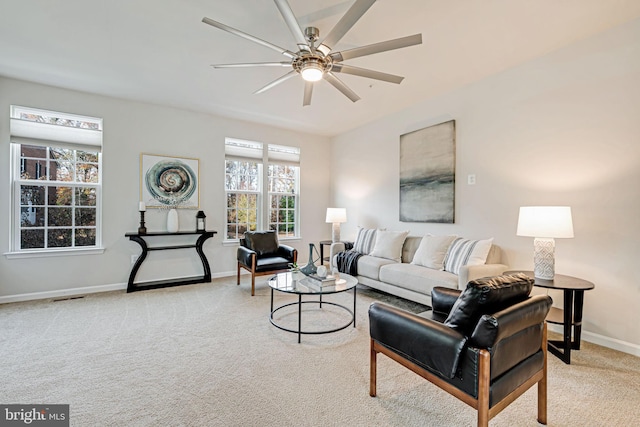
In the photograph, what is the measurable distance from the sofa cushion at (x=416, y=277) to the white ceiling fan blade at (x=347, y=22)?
2.48 metres

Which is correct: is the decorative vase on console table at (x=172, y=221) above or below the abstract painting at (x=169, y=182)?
below

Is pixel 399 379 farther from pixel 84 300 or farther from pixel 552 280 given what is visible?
pixel 84 300

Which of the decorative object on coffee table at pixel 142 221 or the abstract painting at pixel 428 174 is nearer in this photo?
the abstract painting at pixel 428 174

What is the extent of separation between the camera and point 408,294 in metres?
3.42

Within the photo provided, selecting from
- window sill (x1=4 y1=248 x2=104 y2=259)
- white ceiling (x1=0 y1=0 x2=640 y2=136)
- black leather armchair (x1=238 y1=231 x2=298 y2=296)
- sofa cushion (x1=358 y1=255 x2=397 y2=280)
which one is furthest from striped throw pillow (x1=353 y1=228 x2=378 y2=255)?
window sill (x1=4 y1=248 x2=104 y2=259)

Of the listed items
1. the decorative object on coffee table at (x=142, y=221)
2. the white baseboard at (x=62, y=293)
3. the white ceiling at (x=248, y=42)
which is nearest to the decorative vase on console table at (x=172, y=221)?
the decorative object on coffee table at (x=142, y=221)

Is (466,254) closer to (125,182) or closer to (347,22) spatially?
(347,22)

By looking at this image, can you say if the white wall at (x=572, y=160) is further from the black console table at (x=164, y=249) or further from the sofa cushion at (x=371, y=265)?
the black console table at (x=164, y=249)

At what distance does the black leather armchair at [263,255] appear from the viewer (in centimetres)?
402

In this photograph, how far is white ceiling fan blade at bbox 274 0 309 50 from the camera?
1.71m

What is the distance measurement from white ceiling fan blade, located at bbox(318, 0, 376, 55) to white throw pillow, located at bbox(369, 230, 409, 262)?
270 cm

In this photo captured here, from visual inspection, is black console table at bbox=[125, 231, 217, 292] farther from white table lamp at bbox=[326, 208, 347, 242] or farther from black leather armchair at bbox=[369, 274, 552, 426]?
black leather armchair at bbox=[369, 274, 552, 426]

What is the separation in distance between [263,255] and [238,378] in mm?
2557

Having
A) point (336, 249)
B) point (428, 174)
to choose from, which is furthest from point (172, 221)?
point (428, 174)
